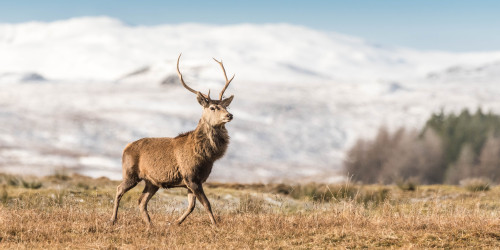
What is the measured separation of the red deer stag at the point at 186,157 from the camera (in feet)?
38.7

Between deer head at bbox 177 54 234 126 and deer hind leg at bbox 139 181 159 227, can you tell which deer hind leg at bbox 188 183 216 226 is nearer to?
deer hind leg at bbox 139 181 159 227

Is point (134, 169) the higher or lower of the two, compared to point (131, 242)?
higher

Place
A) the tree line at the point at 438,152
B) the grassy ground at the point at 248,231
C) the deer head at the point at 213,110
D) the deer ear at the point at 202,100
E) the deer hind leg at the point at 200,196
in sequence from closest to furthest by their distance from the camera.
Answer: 1. the grassy ground at the point at 248,231
2. the deer hind leg at the point at 200,196
3. the deer head at the point at 213,110
4. the deer ear at the point at 202,100
5. the tree line at the point at 438,152

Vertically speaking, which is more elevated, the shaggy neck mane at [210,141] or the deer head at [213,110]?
the deer head at [213,110]

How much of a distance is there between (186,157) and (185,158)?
25 millimetres

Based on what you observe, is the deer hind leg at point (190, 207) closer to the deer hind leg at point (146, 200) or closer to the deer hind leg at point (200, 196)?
the deer hind leg at point (200, 196)

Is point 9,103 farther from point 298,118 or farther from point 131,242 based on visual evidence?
point 131,242

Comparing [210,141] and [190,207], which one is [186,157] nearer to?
[210,141]

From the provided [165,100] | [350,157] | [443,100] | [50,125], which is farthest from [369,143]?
[443,100]

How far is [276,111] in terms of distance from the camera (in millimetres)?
181750

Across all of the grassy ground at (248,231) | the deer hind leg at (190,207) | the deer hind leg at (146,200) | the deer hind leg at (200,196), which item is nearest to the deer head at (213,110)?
the deer hind leg at (200,196)

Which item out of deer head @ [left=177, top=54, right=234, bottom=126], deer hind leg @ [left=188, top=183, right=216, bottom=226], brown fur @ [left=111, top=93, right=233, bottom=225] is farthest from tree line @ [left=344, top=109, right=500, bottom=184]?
deer hind leg @ [left=188, top=183, right=216, bottom=226]

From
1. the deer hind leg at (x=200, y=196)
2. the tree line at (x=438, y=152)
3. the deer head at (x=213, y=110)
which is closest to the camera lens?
the deer hind leg at (x=200, y=196)

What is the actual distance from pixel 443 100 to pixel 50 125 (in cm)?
10832
